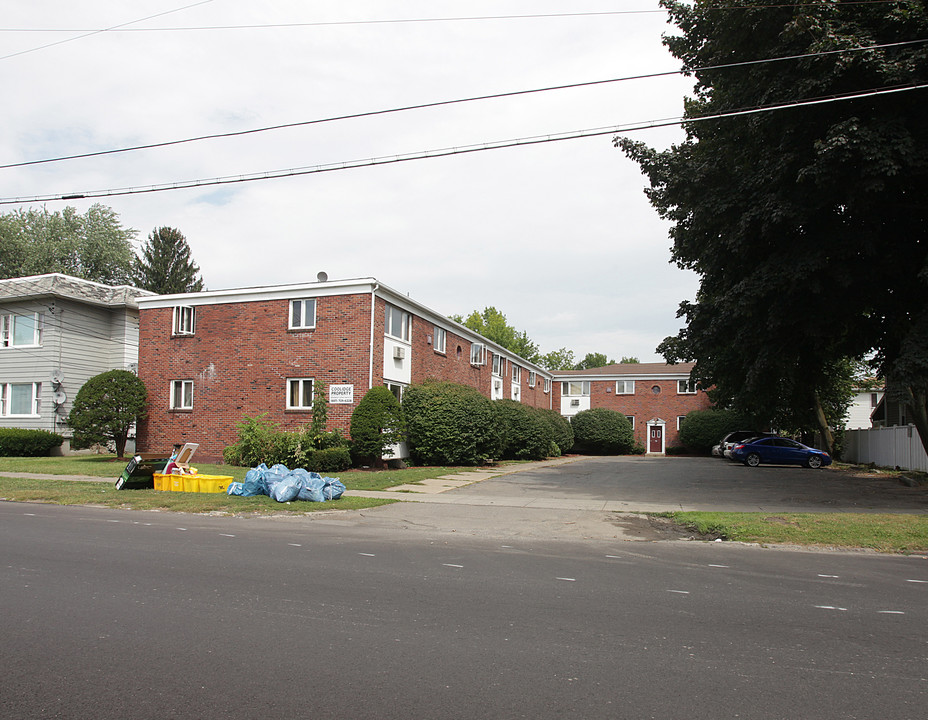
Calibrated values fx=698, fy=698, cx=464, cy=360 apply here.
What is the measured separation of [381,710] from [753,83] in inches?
623

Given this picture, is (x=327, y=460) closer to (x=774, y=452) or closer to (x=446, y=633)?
(x=446, y=633)

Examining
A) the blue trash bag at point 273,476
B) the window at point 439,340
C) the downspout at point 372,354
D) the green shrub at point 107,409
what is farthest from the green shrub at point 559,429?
the blue trash bag at point 273,476

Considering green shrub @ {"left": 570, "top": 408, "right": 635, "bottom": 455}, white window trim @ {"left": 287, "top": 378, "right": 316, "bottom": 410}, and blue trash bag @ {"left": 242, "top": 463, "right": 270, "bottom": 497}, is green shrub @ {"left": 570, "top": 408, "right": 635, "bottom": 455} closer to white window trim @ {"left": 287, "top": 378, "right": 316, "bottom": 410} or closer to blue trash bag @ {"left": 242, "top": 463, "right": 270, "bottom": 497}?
white window trim @ {"left": 287, "top": 378, "right": 316, "bottom": 410}

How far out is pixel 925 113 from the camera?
1442 centimetres

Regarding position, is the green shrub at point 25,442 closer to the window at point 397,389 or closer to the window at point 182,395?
the window at point 182,395

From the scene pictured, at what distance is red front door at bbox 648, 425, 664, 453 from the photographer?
54625 millimetres

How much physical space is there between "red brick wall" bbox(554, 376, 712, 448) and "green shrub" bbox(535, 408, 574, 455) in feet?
41.1

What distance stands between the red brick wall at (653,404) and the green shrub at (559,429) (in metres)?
12.5

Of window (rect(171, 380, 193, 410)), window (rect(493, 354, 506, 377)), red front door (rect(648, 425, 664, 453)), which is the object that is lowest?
red front door (rect(648, 425, 664, 453))

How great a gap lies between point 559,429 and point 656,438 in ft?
52.9

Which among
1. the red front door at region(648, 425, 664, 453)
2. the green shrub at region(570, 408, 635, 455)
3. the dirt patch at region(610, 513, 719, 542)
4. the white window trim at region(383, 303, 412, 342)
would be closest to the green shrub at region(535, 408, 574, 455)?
the green shrub at region(570, 408, 635, 455)

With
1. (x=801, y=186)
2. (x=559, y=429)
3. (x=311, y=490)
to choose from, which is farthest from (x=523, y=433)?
(x=801, y=186)

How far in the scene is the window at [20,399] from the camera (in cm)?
2973

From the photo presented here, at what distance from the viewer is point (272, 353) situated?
83.6 feet
